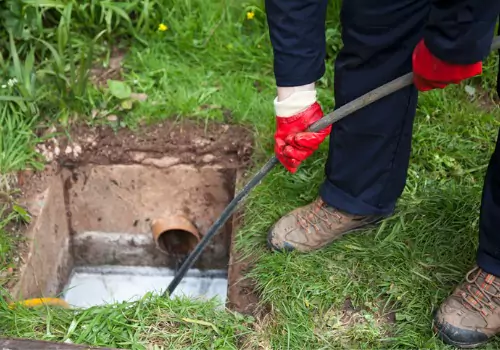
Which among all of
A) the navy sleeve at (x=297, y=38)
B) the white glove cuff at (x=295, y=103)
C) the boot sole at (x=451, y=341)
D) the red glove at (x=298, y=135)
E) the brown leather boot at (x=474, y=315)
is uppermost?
the navy sleeve at (x=297, y=38)

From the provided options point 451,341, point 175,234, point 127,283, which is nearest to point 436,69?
point 451,341

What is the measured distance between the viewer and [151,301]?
2357 millimetres

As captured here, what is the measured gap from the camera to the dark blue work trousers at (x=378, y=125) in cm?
198

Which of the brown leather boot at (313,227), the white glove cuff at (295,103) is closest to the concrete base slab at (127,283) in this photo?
the brown leather boot at (313,227)

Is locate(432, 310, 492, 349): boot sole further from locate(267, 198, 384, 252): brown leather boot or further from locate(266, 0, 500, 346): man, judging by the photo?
locate(267, 198, 384, 252): brown leather boot

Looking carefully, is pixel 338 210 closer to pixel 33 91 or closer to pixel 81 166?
pixel 81 166

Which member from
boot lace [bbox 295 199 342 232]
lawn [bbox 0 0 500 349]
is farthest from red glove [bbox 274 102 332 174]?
lawn [bbox 0 0 500 349]

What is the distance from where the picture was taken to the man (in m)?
1.92

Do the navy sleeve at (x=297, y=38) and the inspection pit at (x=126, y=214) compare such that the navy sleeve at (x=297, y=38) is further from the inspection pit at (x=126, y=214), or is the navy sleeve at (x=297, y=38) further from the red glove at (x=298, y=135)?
the inspection pit at (x=126, y=214)

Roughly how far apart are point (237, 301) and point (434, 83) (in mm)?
1112

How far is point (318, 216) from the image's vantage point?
2.49 meters

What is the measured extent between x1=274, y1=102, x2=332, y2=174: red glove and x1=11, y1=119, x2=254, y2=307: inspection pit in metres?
0.79

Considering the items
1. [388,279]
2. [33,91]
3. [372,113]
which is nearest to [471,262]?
[388,279]

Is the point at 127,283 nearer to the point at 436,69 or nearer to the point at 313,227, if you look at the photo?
the point at 313,227
